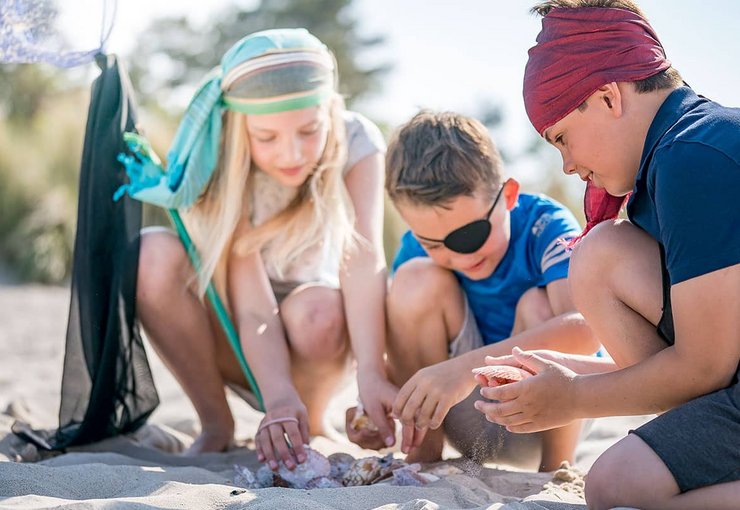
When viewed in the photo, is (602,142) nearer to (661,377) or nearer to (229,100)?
(661,377)

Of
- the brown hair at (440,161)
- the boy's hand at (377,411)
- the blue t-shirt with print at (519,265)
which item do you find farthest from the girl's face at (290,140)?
the boy's hand at (377,411)

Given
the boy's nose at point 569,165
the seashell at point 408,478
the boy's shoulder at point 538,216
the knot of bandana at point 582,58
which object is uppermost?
the knot of bandana at point 582,58

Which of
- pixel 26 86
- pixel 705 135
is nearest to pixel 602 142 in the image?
pixel 705 135

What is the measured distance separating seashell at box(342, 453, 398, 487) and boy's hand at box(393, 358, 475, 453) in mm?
124

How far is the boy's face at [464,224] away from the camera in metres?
2.81

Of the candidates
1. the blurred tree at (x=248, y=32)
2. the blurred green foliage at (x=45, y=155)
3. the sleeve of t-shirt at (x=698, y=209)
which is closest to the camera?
the sleeve of t-shirt at (x=698, y=209)

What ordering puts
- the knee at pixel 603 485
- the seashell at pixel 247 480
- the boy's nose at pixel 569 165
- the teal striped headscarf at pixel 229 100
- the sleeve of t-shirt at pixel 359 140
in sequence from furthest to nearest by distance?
the sleeve of t-shirt at pixel 359 140 < the teal striped headscarf at pixel 229 100 < the seashell at pixel 247 480 < the boy's nose at pixel 569 165 < the knee at pixel 603 485

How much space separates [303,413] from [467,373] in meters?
0.60

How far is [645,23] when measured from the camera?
217 cm

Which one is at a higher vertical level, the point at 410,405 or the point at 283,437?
the point at 410,405

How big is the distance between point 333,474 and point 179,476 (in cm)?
44

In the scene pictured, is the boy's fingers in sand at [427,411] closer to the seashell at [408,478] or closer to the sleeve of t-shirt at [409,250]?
the seashell at [408,478]

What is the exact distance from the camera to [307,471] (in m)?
2.60

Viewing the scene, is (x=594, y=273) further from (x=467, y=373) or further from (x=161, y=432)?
(x=161, y=432)
